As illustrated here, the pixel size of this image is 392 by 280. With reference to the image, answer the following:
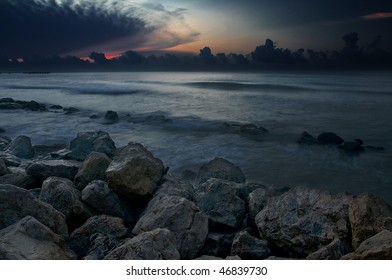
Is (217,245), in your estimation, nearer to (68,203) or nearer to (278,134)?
(68,203)

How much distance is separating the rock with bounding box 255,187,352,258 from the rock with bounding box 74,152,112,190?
1862mm

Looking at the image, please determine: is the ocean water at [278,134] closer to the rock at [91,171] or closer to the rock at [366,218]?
the rock at [366,218]

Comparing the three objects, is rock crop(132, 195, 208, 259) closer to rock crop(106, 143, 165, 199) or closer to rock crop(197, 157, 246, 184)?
rock crop(106, 143, 165, 199)

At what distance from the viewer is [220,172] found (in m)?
4.80

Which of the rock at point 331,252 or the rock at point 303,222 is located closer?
the rock at point 331,252

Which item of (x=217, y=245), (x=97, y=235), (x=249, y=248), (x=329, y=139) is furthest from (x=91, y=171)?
(x=329, y=139)

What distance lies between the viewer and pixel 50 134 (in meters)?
9.50

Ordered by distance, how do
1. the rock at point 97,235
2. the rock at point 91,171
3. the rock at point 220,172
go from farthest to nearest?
the rock at point 220,172, the rock at point 91,171, the rock at point 97,235

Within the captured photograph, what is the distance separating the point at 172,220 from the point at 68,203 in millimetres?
1162

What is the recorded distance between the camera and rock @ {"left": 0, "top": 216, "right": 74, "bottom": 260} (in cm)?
214

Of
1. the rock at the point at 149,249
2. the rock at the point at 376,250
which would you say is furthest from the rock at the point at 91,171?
the rock at the point at 376,250

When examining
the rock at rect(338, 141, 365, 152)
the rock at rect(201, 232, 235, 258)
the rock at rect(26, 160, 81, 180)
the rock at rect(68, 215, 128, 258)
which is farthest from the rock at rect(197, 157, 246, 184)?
the rock at rect(338, 141, 365, 152)

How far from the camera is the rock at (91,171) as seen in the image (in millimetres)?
3830
